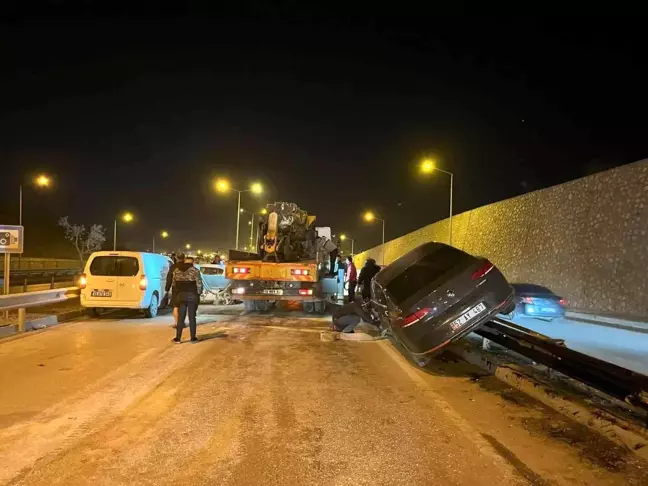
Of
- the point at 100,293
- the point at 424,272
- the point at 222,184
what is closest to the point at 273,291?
the point at 100,293

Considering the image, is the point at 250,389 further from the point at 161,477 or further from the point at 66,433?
the point at 161,477

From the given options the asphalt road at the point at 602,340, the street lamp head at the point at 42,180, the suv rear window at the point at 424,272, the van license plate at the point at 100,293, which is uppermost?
the street lamp head at the point at 42,180

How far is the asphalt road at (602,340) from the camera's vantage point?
10197mm

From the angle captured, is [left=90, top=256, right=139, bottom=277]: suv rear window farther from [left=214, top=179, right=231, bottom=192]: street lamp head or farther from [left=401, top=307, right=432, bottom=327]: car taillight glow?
[left=214, top=179, right=231, bottom=192]: street lamp head

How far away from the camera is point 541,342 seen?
23.9ft

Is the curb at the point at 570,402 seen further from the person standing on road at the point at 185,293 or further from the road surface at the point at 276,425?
the person standing on road at the point at 185,293

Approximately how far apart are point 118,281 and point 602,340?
12.1m

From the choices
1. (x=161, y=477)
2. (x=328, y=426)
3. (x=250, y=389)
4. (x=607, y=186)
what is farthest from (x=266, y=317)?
(x=607, y=186)

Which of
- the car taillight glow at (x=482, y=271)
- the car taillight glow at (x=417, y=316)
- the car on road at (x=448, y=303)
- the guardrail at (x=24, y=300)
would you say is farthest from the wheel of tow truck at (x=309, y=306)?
the car taillight glow at (x=482, y=271)

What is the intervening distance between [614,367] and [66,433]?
18.0 ft

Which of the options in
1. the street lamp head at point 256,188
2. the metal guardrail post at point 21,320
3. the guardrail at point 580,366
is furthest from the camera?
the street lamp head at point 256,188

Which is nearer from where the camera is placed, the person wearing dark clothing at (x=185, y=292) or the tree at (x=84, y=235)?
the person wearing dark clothing at (x=185, y=292)

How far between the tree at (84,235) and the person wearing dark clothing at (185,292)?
238 feet

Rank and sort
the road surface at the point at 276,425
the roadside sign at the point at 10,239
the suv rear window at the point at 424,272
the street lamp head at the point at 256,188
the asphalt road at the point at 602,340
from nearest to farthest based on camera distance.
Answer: the road surface at the point at 276,425, the suv rear window at the point at 424,272, the asphalt road at the point at 602,340, the roadside sign at the point at 10,239, the street lamp head at the point at 256,188
